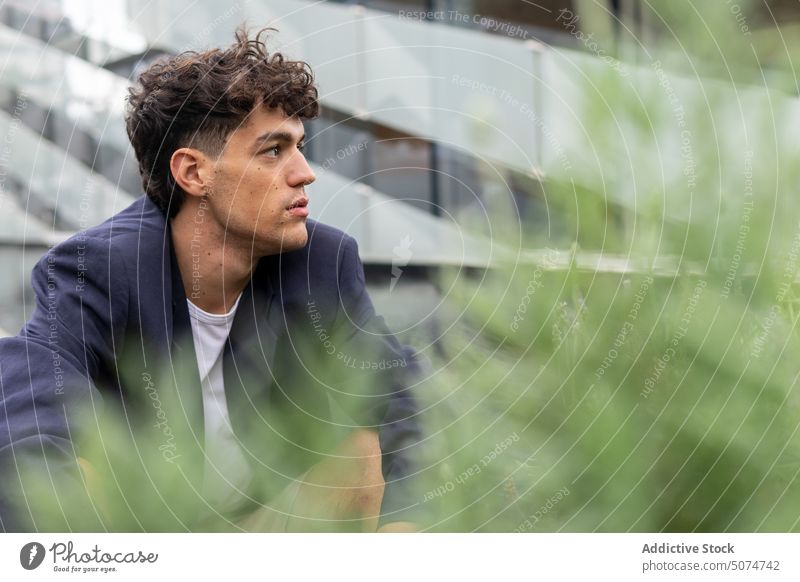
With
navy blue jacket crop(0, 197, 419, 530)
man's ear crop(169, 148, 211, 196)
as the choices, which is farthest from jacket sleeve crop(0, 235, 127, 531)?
man's ear crop(169, 148, 211, 196)

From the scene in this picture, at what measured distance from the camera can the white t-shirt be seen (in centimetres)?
43

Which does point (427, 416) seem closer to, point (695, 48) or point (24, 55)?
point (695, 48)

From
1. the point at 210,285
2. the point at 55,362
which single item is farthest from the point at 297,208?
the point at 55,362

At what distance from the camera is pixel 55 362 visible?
0.73 meters

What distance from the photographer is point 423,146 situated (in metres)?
1.22

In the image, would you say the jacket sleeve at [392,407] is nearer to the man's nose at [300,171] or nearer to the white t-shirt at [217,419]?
the white t-shirt at [217,419]

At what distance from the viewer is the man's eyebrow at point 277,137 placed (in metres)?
0.85

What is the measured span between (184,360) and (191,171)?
0.27 m

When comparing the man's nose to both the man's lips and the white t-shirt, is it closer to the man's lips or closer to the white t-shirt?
the man's lips

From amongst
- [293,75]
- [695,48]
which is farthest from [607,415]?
[293,75]

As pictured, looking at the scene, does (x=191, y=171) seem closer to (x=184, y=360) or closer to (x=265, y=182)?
(x=265, y=182)

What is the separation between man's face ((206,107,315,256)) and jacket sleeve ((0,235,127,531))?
0.13 meters

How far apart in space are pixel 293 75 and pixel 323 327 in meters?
0.30

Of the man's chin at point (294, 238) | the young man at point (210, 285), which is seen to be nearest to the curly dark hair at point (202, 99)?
the young man at point (210, 285)
